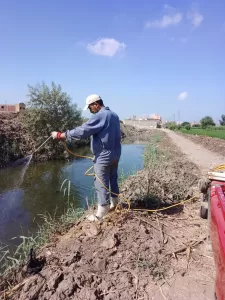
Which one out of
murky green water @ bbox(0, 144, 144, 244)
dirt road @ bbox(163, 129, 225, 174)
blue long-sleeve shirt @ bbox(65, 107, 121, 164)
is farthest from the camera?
dirt road @ bbox(163, 129, 225, 174)

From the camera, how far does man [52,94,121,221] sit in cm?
418

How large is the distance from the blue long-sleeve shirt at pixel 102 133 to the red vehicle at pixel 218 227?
163 cm

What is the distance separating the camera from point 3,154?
14594mm

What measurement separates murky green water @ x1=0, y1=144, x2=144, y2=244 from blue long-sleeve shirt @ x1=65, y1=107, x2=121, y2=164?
127 inches

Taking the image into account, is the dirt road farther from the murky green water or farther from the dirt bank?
the dirt bank

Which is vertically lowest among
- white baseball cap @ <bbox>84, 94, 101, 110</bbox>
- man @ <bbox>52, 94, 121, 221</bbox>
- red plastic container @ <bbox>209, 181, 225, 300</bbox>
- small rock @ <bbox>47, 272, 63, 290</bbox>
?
small rock @ <bbox>47, 272, 63, 290</bbox>

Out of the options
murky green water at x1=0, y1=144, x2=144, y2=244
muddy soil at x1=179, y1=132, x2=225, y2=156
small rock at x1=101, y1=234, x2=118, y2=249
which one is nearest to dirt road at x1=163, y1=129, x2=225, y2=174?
muddy soil at x1=179, y1=132, x2=225, y2=156

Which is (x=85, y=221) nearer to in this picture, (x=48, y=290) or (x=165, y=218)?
(x=165, y=218)

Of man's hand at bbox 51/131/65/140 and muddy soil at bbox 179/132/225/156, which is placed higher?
man's hand at bbox 51/131/65/140

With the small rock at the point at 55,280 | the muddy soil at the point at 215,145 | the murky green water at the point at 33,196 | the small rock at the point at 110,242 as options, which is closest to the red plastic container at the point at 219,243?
the small rock at the point at 110,242

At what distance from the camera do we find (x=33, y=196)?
926 cm

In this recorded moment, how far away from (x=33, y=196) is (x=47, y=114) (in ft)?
33.5

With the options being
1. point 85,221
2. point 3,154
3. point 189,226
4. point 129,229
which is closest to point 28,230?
point 85,221

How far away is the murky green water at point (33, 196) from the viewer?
22.0 ft
